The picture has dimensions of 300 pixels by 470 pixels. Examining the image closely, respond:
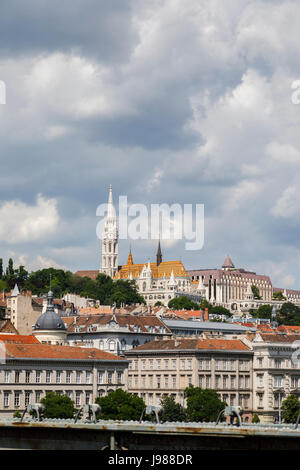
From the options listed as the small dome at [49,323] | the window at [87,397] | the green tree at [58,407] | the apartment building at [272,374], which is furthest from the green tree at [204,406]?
the small dome at [49,323]

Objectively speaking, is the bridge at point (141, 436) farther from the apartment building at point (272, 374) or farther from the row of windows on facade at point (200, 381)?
the apartment building at point (272, 374)

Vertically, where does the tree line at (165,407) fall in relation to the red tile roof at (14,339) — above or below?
below

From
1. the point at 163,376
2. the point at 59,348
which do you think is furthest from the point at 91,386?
the point at 163,376

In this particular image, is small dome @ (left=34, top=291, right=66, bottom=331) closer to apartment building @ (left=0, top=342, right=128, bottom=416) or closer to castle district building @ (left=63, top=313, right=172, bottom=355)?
castle district building @ (left=63, top=313, right=172, bottom=355)

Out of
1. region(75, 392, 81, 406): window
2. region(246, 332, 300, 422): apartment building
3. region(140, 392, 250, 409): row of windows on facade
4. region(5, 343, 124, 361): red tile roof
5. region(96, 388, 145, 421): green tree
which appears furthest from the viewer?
region(140, 392, 250, 409): row of windows on facade

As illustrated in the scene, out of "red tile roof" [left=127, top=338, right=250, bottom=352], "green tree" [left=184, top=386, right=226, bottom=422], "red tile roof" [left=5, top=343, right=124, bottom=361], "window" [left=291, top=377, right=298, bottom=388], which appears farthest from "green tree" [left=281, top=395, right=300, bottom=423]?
"red tile roof" [left=5, top=343, right=124, bottom=361]

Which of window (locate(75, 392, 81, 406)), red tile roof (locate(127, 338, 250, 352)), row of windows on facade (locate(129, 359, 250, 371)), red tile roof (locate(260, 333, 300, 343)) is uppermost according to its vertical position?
red tile roof (locate(260, 333, 300, 343))
